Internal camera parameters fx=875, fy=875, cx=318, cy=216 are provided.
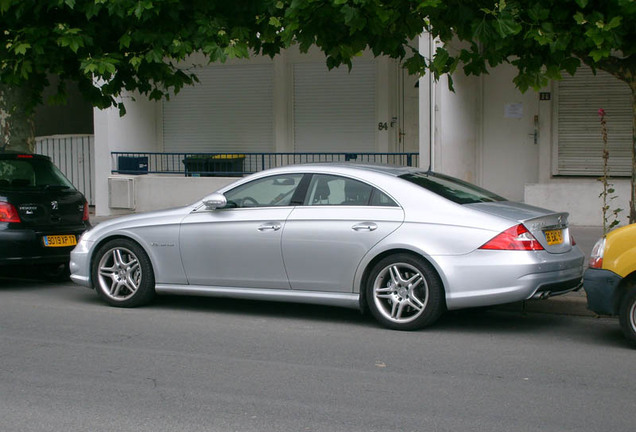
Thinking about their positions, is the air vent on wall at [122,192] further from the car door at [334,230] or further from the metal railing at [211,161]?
the car door at [334,230]

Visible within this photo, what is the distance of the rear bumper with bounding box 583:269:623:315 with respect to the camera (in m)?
7.04

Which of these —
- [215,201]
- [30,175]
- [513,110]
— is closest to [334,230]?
[215,201]

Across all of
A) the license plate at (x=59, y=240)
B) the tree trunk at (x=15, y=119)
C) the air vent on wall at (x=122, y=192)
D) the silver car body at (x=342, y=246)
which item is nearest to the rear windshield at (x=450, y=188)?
the silver car body at (x=342, y=246)

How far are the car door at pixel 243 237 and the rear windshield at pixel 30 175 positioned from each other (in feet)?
9.67

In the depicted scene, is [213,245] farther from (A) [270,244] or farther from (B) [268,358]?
(B) [268,358]

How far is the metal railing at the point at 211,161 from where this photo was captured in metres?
18.0

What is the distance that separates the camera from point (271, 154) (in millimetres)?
17891

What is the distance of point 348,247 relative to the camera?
7.89m

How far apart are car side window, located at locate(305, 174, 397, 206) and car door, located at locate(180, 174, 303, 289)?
0.21 meters

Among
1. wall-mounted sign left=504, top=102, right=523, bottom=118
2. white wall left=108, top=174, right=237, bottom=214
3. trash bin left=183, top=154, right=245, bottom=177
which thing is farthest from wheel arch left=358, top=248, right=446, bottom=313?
trash bin left=183, top=154, right=245, bottom=177

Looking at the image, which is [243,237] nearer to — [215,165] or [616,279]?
[616,279]

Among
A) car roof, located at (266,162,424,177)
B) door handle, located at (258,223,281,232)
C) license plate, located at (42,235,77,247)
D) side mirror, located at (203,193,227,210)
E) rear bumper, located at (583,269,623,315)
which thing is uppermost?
car roof, located at (266,162,424,177)

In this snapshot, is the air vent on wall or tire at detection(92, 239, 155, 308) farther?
the air vent on wall

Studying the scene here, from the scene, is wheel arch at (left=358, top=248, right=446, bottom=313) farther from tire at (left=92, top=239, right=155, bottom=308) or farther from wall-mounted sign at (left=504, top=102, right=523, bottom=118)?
wall-mounted sign at (left=504, top=102, right=523, bottom=118)
